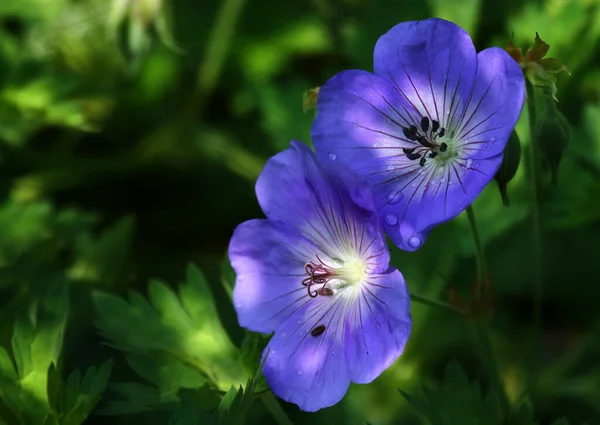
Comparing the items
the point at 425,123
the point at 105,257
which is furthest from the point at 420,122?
the point at 105,257

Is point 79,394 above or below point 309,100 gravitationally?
below

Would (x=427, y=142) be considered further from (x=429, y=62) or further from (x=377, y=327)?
(x=377, y=327)

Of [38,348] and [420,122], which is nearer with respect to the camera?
[420,122]

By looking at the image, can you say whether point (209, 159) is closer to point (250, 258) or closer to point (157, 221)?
point (157, 221)

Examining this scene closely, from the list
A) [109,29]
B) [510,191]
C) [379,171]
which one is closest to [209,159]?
[109,29]

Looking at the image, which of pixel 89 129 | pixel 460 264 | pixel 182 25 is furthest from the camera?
pixel 182 25
